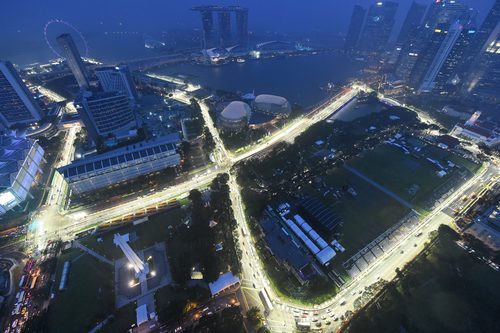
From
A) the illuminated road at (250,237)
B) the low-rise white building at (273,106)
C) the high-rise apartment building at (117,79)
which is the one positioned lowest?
the illuminated road at (250,237)

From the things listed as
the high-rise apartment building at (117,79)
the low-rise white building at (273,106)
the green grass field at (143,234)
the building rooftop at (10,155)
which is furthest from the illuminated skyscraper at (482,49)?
the building rooftop at (10,155)

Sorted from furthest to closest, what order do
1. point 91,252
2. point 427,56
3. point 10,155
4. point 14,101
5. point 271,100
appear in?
point 427,56 < point 271,100 < point 14,101 < point 10,155 < point 91,252

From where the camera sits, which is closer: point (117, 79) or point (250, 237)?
point (250, 237)

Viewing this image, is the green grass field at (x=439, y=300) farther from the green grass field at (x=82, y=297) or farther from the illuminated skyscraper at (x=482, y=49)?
the illuminated skyscraper at (x=482, y=49)

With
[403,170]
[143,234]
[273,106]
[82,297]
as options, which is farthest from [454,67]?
[82,297]

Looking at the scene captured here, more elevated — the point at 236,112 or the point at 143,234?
the point at 236,112

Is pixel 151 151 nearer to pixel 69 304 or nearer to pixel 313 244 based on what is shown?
pixel 69 304

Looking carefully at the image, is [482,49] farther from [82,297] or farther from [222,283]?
[82,297]

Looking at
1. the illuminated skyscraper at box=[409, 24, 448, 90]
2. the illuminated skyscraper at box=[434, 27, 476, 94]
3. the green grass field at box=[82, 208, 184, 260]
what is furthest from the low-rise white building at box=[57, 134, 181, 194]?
the illuminated skyscraper at box=[434, 27, 476, 94]
